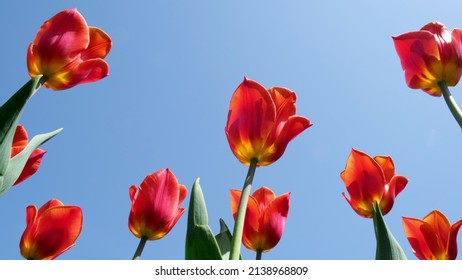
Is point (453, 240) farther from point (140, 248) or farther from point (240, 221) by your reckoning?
point (140, 248)

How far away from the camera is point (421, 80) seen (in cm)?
116

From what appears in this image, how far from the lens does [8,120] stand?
2.83 ft

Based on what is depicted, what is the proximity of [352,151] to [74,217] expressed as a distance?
2.08 feet

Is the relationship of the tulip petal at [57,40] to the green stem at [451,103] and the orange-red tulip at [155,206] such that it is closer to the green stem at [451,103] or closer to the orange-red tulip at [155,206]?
the orange-red tulip at [155,206]

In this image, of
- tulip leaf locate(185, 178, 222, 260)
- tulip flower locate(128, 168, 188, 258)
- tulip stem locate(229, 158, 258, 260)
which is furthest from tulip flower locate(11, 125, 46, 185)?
tulip stem locate(229, 158, 258, 260)

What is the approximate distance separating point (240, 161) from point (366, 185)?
316mm

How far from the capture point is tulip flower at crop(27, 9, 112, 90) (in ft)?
3.68

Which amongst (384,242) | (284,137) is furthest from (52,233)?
(384,242)

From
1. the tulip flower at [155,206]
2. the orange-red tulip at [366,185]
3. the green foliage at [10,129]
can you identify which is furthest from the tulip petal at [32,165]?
the orange-red tulip at [366,185]

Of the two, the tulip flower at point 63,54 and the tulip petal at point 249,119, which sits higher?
the tulip flower at point 63,54

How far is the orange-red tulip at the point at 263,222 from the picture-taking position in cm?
106
